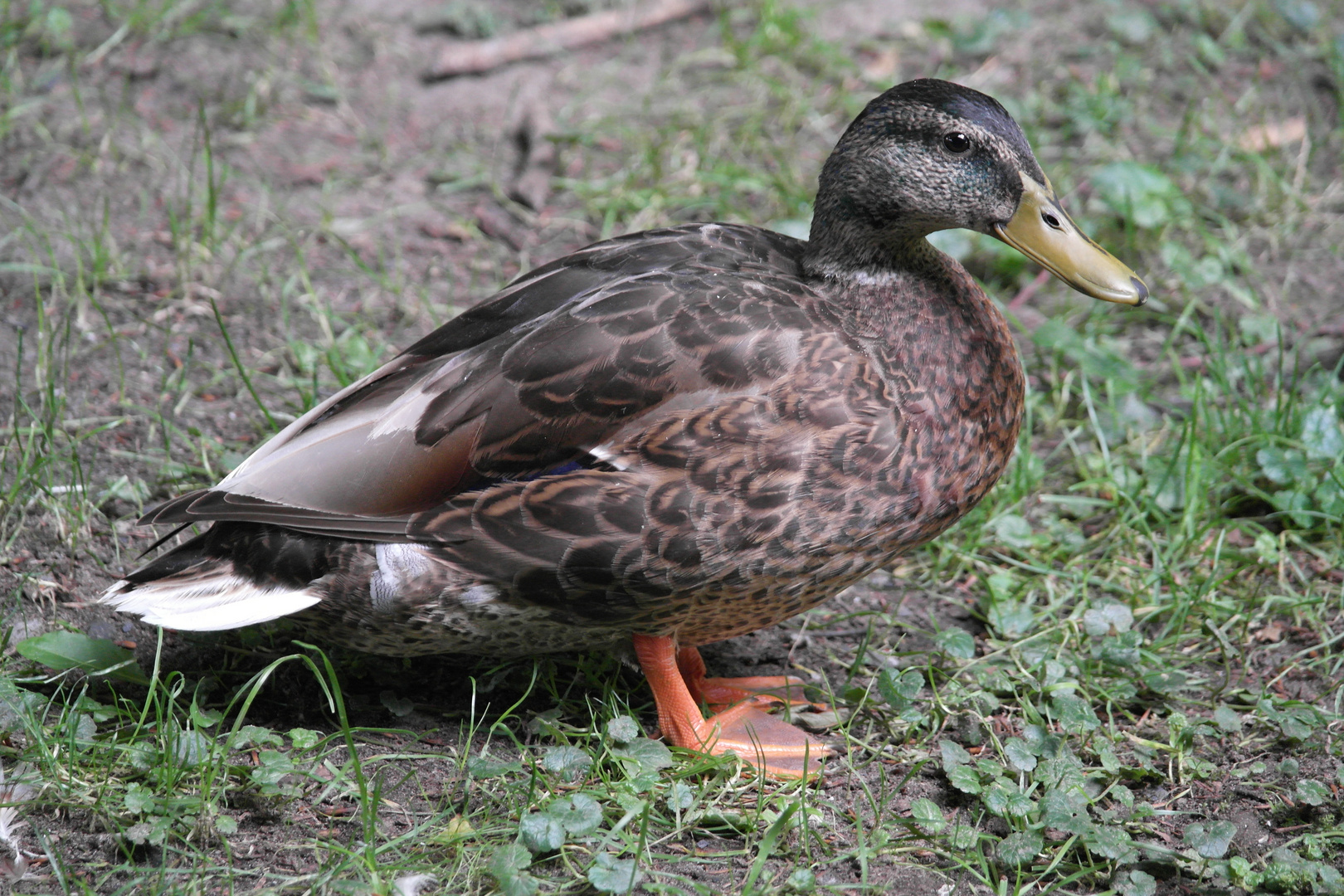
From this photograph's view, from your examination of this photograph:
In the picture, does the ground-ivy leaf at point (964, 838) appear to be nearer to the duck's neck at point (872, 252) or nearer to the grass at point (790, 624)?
the grass at point (790, 624)

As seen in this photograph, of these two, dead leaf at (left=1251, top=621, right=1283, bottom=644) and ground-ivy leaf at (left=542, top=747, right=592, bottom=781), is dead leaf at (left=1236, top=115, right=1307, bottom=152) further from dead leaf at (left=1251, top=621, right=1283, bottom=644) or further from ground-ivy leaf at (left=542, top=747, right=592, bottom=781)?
ground-ivy leaf at (left=542, top=747, right=592, bottom=781)

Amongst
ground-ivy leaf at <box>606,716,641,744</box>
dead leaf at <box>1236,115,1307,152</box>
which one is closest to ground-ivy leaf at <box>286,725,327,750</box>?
ground-ivy leaf at <box>606,716,641,744</box>

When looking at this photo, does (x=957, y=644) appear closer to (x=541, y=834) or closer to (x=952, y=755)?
(x=952, y=755)

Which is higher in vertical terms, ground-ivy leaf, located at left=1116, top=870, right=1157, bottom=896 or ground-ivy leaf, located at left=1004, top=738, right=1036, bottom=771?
ground-ivy leaf, located at left=1004, top=738, right=1036, bottom=771

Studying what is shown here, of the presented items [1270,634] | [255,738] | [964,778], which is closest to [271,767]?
[255,738]

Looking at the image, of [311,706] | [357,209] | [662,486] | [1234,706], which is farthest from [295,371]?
[1234,706]

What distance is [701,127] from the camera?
494cm

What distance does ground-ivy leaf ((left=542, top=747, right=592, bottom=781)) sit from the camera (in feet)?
8.59

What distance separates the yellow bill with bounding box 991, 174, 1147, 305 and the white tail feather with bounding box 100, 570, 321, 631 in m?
1.80

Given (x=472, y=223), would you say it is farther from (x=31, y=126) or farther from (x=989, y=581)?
(x=989, y=581)

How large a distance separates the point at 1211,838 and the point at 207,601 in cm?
218

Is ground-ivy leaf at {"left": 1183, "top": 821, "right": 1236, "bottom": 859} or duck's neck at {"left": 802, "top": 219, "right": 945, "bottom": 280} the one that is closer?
ground-ivy leaf at {"left": 1183, "top": 821, "right": 1236, "bottom": 859}

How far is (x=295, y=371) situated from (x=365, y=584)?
148 centimetres

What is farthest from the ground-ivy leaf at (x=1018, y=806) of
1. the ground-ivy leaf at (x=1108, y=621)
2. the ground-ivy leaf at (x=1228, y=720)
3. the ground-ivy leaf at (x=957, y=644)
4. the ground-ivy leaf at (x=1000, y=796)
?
the ground-ivy leaf at (x=1108, y=621)
